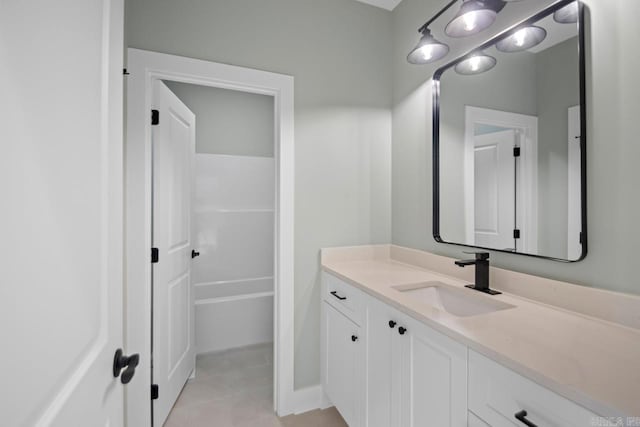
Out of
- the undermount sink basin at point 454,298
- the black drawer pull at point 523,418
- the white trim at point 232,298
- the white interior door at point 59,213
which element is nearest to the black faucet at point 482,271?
the undermount sink basin at point 454,298

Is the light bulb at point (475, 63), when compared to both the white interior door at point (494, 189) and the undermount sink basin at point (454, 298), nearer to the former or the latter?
the white interior door at point (494, 189)

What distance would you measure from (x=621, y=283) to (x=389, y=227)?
1.31 m

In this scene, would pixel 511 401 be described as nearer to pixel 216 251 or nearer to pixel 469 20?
pixel 469 20

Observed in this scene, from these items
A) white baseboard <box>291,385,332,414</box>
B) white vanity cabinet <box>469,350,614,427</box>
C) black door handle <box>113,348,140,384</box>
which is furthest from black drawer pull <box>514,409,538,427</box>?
white baseboard <box>291,385,332,414</box>

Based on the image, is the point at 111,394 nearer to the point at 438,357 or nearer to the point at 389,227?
the point at 438,357

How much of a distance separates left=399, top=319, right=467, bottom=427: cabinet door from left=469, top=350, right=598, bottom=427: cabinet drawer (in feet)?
0.15

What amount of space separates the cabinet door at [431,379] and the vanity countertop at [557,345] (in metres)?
0.05

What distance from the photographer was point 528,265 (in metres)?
1.33

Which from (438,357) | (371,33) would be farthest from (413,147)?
(438,357)

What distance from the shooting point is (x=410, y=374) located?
1150 millimetres

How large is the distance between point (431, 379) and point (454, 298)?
53cm

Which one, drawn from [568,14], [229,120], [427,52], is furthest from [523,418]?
[229,120]

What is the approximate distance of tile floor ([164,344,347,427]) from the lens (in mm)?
1836

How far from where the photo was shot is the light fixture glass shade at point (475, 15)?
1345 mm
